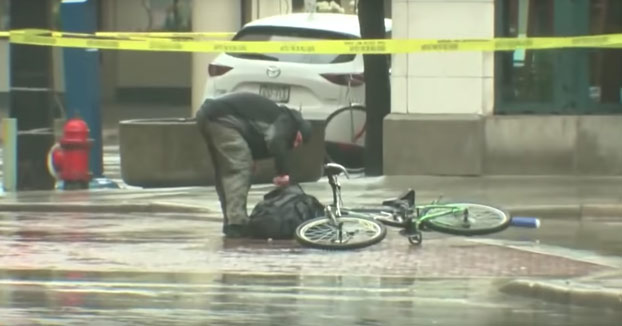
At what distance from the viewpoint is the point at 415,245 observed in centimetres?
Answer: 1141

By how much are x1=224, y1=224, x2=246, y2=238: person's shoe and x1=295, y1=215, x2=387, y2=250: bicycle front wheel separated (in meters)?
0.80

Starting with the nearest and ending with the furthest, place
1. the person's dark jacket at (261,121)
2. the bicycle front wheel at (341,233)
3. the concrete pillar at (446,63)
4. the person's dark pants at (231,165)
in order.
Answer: the bicycle front wheel at (341,233), the person's dark jacket at (261,121), the person's dark pants at (231,165), the concrete pillar at (446,63)

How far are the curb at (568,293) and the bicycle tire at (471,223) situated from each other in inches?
81.1

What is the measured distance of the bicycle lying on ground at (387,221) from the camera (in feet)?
36.4

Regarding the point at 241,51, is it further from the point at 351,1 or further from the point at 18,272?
the point at 351,1

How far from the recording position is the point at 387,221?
11344 millimetres

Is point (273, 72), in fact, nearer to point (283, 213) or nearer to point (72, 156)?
point (72, 156)

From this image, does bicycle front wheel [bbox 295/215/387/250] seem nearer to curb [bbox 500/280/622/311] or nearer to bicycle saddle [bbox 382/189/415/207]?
bicycle saddle [bbox 382/189/415/207]

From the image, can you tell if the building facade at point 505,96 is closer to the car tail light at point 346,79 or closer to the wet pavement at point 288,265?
the wet pavement at point 288,265

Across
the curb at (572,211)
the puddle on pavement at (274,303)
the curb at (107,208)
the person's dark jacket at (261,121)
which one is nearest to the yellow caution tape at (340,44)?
the curb at (107,208)

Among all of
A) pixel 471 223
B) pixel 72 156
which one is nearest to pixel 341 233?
pixel 471 223

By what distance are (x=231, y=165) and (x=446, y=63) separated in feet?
14.8

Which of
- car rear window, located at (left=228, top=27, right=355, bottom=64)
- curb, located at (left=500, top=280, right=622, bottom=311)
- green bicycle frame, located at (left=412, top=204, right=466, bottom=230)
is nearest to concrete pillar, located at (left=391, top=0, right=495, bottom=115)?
car rear window, located at (left=228, top=27, right=355, bottom=64)

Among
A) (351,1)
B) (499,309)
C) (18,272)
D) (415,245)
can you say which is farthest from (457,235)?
(351,1)
